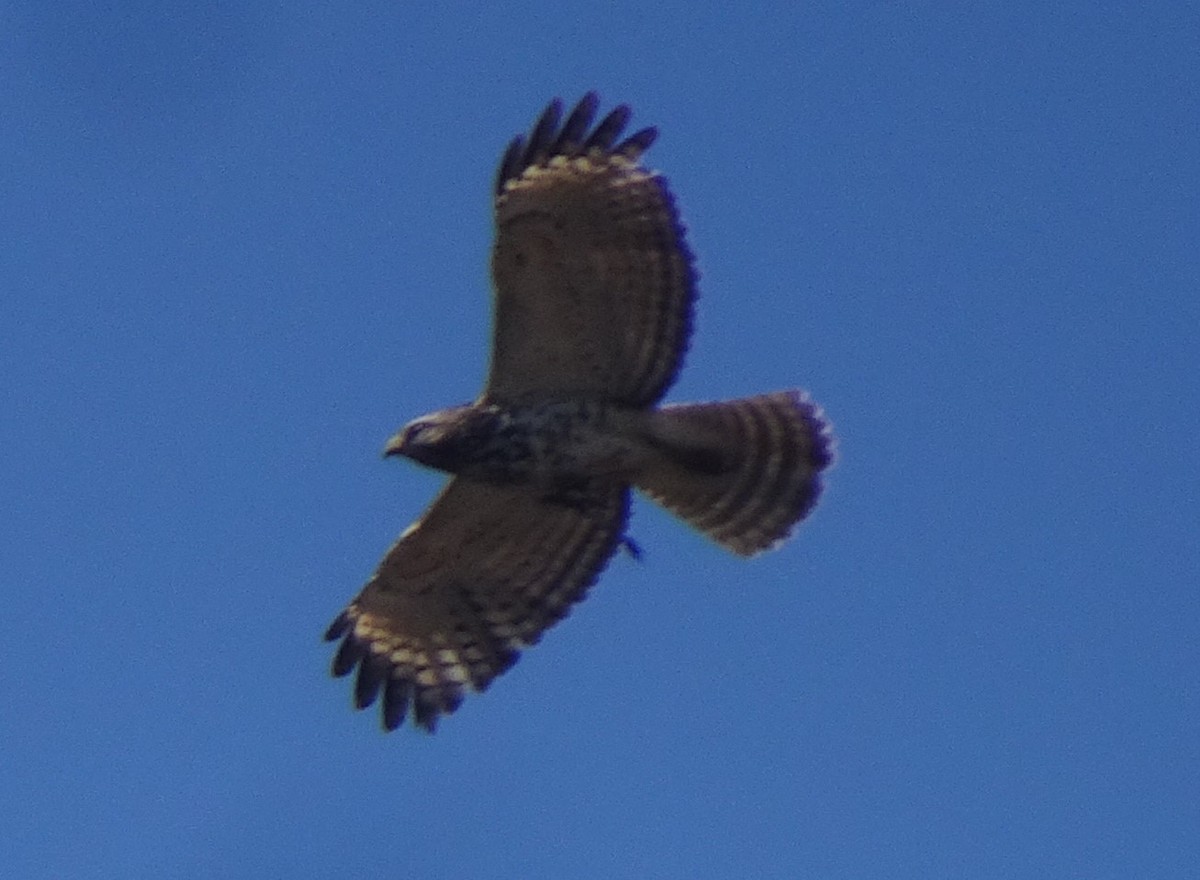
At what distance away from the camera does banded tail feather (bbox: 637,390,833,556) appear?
10.6 m

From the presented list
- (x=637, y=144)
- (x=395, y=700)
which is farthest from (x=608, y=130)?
(x=395, y=700)

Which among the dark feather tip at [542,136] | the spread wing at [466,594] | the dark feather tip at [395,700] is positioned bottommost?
the dark feather tip at [395,700]

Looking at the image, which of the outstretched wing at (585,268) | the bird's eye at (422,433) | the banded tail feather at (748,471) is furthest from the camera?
the banded tail feather at (748,471)

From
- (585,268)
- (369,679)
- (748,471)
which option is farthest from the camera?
(748,471)

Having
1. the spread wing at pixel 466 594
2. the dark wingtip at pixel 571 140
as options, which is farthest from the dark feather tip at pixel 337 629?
the dark wingtip at pixel 571 140

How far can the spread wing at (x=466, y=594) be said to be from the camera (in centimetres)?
1068

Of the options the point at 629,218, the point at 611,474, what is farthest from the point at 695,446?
the point at 629,218

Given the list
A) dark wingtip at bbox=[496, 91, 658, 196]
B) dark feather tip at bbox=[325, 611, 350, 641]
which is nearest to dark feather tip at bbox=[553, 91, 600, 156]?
dark wingtip at bbox=[496, 91, 658, 196]

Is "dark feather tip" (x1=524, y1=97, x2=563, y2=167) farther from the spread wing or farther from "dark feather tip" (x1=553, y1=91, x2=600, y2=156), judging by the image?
the spread wing

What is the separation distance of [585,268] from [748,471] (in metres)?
1.38

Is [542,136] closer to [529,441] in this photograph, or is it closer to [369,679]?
[529,441]

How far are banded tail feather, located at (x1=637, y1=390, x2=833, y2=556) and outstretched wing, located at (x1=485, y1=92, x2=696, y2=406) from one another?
0.41 m

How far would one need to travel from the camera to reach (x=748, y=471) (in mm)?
10812

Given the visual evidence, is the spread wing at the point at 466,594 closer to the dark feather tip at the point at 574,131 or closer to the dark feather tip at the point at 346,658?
the dark feather tip at the point at 346,658
